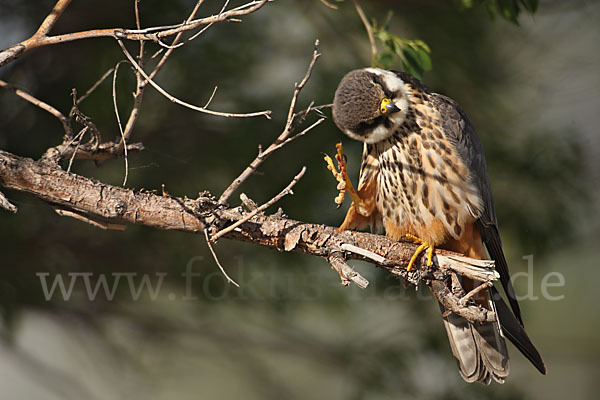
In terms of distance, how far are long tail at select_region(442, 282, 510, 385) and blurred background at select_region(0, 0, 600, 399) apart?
3.59ft

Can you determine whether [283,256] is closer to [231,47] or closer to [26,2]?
[231,47]

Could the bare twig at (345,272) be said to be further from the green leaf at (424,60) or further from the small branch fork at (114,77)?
the green leaf at (424,60)

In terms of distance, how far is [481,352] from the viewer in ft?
8.92

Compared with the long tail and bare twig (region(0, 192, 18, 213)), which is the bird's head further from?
bare twig (region(0, 192, 18, 213))

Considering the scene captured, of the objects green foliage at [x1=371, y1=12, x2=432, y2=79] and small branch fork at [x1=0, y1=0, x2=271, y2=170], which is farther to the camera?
green foliage at [x1=371, y1=12, x2=432, y2=79]

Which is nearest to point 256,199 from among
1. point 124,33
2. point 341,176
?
point 341,176

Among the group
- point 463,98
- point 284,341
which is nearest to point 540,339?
point 284,341

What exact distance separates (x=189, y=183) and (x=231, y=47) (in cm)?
88

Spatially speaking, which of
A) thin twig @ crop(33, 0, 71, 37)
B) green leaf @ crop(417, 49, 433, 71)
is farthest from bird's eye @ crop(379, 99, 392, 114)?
thin twig @ crop(33, 0, 71, 37)

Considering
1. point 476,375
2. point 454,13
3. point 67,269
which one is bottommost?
point 476,375

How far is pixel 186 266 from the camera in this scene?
4020mm

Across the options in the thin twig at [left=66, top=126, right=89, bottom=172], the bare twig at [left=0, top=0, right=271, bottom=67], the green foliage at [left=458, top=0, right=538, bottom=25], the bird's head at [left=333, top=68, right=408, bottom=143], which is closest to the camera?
the bare twig at [left=0, top=0, right=271, bottom=67]

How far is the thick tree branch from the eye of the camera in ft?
6.59

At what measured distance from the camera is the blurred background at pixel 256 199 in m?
3.38
